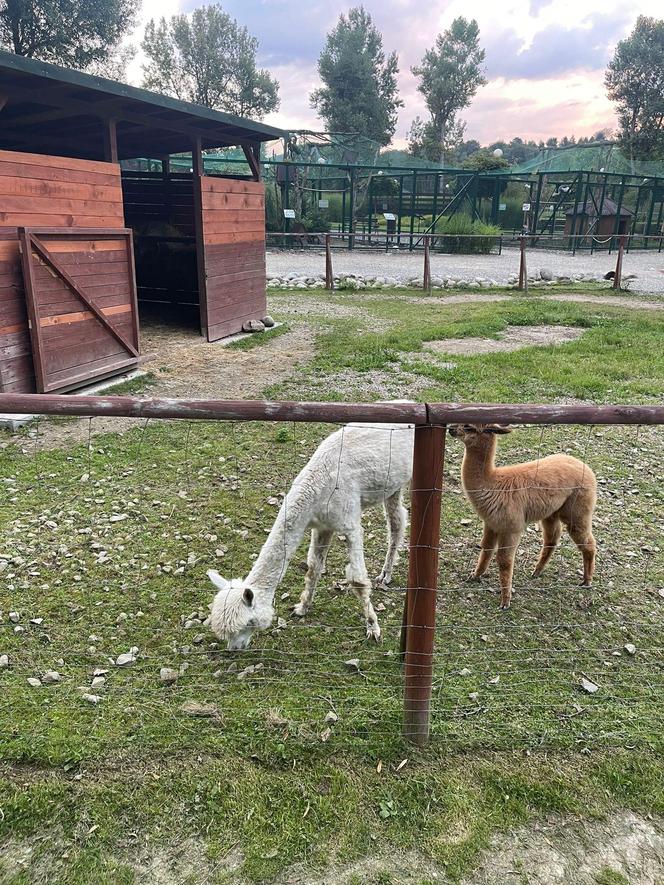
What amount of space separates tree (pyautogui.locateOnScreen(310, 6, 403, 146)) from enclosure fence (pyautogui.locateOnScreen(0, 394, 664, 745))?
173ft

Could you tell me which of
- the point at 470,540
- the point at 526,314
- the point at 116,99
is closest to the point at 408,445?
the point at 470,540

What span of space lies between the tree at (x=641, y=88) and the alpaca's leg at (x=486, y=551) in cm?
5405

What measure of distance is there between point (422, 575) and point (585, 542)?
1751mm

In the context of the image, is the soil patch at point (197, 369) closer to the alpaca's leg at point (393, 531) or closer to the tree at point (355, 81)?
the alpaca's leg at point (393, 531)

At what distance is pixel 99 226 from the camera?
796 centimetres

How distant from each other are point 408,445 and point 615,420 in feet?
5.24

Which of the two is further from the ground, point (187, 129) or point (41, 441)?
point (187, 129)

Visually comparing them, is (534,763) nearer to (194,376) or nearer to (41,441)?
(41,441)

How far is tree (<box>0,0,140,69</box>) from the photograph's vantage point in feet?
90.6

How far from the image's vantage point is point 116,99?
26.1 ft

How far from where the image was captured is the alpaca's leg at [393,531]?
3.95 m

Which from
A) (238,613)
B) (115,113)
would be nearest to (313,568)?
(238,613)

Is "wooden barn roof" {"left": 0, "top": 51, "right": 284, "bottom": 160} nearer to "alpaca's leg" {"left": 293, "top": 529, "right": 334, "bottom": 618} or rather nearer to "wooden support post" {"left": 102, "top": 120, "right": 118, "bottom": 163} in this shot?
"wooden support post" {"left": 102, "top": 120, "right": 118, "bottom": 163}

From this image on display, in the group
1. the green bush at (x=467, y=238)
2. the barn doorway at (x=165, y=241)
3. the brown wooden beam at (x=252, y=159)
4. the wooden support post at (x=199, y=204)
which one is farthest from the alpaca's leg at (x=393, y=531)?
the green bush at (x=467, y=238)
